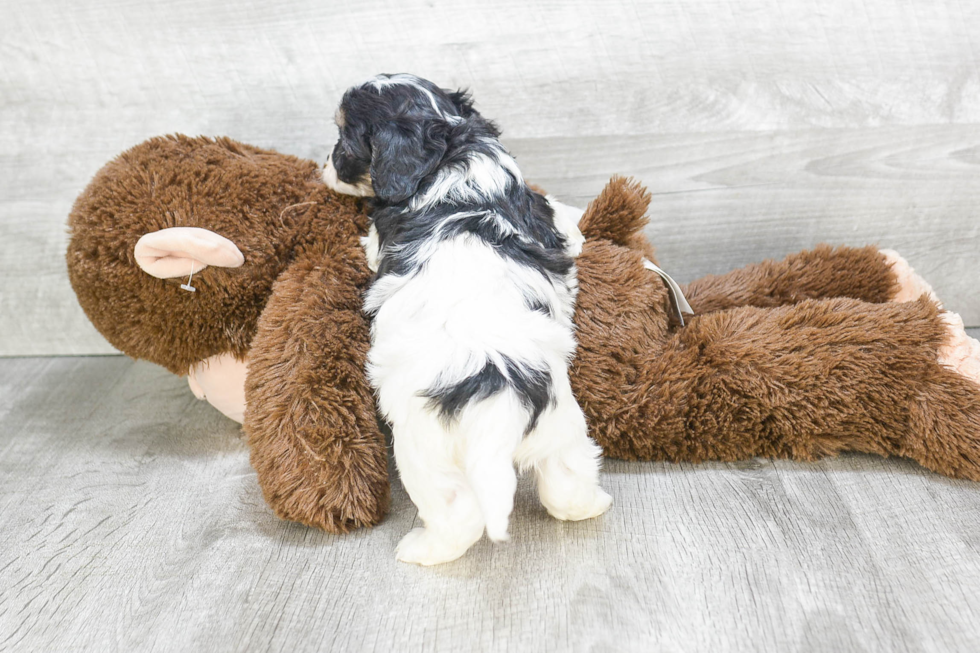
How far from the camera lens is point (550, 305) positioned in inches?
53.2

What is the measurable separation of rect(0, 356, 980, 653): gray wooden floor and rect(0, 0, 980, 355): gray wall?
782 mm

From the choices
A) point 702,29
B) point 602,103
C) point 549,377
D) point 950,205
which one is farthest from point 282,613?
point 950,205

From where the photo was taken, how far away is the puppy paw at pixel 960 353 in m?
1.44

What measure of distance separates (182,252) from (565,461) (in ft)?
2.72

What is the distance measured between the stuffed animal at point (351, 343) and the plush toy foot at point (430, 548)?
111 millimetres

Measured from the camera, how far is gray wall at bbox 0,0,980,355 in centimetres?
184

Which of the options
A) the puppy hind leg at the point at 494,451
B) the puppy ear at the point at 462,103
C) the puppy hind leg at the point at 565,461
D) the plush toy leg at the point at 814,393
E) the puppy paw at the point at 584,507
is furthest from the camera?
the puppy ear at the point at 462,103

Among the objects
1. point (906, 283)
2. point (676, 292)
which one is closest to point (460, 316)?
point (676, 292)

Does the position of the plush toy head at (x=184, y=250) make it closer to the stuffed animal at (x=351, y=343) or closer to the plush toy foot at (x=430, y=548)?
the stuffed animal at (x=351, y=343)

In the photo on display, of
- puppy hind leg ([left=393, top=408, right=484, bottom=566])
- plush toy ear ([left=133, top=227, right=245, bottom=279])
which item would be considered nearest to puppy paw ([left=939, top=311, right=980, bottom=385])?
puppy hind leg ([left=393, top=408, right=484, bottom=566])

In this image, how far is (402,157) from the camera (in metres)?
1.39

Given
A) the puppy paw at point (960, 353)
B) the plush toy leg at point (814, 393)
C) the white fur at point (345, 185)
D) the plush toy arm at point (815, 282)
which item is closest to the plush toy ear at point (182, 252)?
the white fur at point (345, 185)

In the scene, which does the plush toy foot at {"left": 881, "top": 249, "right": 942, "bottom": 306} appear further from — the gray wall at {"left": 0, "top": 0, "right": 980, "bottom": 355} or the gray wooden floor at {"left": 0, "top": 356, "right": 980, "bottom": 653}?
the gray wooden floor at {"left": 0, "top": 356, "right": 980, "bottom": 653}

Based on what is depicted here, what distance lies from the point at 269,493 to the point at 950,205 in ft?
6.08
